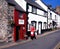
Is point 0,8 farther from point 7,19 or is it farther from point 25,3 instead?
point 25,3

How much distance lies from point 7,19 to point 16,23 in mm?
2369

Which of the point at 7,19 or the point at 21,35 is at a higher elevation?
the point at 7,19

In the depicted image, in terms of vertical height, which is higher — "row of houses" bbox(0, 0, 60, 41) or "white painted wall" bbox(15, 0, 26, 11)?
"white painted wall" bbox(15, 0, 26, 11)

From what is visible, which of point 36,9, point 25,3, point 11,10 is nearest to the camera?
point 11,10

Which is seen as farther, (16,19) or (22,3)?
(22,3)

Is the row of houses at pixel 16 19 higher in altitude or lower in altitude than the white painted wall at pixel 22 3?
lower

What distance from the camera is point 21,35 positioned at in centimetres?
2897

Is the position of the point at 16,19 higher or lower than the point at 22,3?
lower

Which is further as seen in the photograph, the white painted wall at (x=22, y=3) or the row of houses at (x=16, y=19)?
the white painted wall at (x=22, y=3)

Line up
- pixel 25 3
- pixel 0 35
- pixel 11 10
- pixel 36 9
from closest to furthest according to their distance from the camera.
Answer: pixel 0 35
pixel 11 10
pixel 25 3
pixel 36 9

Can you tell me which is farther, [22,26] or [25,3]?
[25,3]

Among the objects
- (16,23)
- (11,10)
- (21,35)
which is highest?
(11,10)

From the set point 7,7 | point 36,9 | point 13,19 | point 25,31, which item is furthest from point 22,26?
point 36,9

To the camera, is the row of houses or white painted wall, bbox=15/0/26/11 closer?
the row of houses
